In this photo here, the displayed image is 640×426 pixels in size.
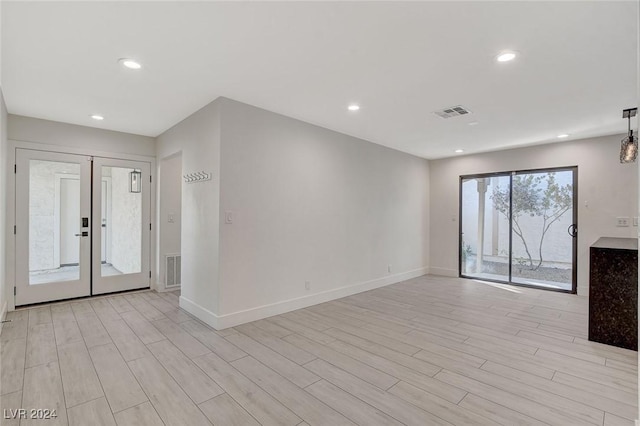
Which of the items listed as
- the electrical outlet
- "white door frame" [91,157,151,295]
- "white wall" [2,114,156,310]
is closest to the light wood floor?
Result: "white door frame" [91,157,151,295]

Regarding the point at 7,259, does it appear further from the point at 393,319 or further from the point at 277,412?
the point at 393,319

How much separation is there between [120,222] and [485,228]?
7113 mm

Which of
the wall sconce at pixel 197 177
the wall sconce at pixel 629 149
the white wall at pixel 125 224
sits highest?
the wall sconce at pixel 629 149

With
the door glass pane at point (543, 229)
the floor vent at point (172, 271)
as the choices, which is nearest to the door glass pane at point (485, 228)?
the door glass pane at point (543, 229)

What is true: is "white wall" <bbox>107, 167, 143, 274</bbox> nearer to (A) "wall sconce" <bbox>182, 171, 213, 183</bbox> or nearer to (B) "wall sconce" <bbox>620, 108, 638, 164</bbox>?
(A) "wall sconce" <bbox>182, 171, 213, 183</bbox>

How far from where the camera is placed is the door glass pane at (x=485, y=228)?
6.25 meters

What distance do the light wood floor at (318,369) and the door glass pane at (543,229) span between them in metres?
1.72

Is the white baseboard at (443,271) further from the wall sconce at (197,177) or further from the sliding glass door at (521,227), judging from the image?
the wall sconce at (197,177)

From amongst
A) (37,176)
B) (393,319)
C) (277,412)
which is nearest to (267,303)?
(393,319)

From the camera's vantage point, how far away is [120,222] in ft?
16.7

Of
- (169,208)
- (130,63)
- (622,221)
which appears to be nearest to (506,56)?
(130,63)

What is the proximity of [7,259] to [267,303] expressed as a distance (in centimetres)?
354

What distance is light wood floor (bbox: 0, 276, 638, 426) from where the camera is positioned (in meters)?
2.07

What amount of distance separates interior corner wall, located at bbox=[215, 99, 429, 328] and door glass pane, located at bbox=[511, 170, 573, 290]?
227cm
